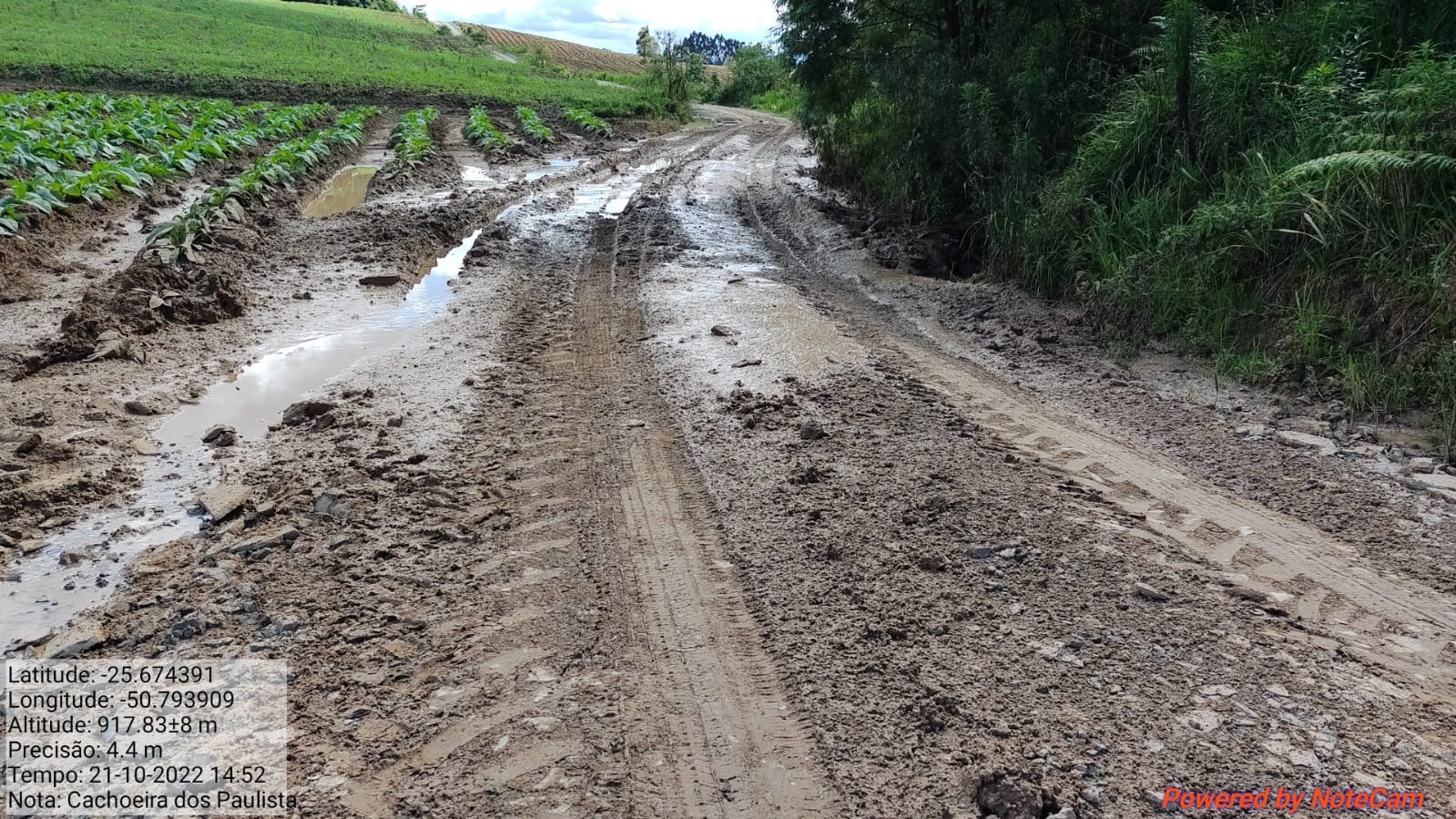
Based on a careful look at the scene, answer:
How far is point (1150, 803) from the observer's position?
249cm

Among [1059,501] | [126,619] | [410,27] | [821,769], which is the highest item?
[410,27]

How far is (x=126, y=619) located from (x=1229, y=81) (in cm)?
850

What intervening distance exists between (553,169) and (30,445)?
45.2 ft

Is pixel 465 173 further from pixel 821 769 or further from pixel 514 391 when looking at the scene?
pixel 821 769

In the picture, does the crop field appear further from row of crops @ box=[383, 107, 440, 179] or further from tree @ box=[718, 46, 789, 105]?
row of crops @ box=[383, 107, 440, 179]

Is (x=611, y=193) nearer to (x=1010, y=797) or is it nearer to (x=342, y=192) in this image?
(x=342, y=192)

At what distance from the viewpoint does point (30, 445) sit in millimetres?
4902

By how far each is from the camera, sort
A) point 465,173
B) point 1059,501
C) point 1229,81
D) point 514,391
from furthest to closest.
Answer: point 465,173
point 1229,81
point 514,391
point 1059,501

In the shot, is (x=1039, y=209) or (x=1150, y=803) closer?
(x=1150, y=803)

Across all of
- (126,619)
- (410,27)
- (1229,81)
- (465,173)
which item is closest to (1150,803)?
(126,619)

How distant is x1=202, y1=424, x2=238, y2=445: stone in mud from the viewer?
532 centimetres

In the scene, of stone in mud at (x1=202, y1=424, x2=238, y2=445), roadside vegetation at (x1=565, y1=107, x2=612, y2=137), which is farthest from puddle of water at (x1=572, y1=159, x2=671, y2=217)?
stone in mud at (x1=202, y1=424, x2=238, y2=445)

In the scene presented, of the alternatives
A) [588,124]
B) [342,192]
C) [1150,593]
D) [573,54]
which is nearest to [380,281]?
[342,192]

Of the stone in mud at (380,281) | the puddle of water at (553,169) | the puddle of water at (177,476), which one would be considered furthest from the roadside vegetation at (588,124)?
the puddle of water at (177,476)
